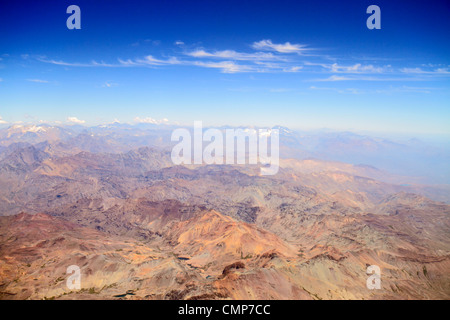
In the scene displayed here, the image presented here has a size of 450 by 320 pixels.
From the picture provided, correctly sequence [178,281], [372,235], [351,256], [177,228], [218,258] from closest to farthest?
[178,281] → [351,256] → [218,258] → [372,235] → [177,228]

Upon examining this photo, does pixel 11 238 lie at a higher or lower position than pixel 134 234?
higher

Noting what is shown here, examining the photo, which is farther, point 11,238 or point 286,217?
point 286,217

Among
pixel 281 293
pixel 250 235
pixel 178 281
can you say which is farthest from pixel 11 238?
pixel 281 293

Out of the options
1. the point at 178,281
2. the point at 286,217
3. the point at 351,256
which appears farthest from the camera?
the point at 286,217
